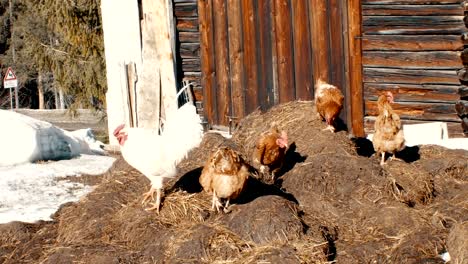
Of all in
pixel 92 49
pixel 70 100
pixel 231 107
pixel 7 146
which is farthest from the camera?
pixel 70 100

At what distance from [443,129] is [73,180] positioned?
6.02 meters

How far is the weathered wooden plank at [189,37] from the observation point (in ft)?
56.4

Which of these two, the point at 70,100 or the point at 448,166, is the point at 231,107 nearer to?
the point at 448,166

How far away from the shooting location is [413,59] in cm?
1385

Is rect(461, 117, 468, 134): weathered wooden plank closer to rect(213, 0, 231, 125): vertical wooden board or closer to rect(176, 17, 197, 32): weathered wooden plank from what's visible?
rect(213, 0, 231, 125): vertical wooden board

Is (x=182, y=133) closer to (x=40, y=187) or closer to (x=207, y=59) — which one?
(x=40, y=187)

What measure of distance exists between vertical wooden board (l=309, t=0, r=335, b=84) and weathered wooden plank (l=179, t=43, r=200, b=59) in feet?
10.1

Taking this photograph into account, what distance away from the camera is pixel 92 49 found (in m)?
22.3

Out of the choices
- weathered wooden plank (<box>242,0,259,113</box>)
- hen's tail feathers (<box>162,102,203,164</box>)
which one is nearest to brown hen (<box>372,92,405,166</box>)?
hen's tail feathers (<box>162,102,203,164</box>)

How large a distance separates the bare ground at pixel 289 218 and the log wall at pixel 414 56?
9.19ft

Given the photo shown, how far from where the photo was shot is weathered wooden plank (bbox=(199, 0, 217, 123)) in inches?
658

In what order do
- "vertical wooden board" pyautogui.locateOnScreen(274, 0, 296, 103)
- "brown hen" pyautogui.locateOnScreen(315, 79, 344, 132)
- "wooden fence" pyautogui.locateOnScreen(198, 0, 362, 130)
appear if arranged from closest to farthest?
"brown hen" pyautogui.locateOnScreen(315, 79, 344, 132) → "wooden fence" pyautogui.locateOnScreen(198, 0, 362, 130) → "vertical wooden board" pyautogui.locateOnScreen(274, 0, 296, 103)

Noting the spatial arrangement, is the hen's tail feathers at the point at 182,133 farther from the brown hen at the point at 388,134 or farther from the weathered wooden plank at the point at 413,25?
the weathered wooden plank at the point at 413,25

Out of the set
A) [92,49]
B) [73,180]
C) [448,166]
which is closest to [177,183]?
[448,166]
